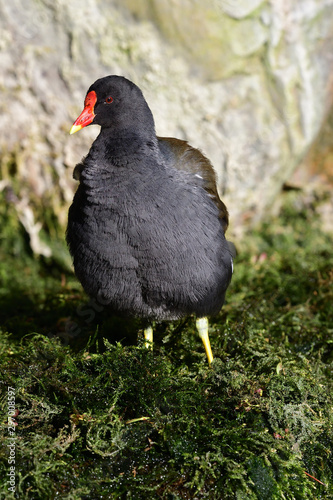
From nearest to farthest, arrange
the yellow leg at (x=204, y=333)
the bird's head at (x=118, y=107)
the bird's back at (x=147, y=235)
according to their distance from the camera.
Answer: the bird's back at (x=147, y=235), the bird's head at (x=118, y=107), the yellow leg at (x=204, y=333)

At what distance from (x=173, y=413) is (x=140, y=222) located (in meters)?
1.05

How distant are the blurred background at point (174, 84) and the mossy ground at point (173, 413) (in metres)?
1.91

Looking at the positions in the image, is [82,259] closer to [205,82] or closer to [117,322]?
[117,322]

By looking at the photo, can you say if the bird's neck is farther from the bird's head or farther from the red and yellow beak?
the red and yellow beak

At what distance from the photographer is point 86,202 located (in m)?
2.73

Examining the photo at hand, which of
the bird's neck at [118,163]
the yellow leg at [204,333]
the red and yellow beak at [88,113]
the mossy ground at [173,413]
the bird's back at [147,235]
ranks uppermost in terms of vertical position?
the red and yellow beak at [88,113]

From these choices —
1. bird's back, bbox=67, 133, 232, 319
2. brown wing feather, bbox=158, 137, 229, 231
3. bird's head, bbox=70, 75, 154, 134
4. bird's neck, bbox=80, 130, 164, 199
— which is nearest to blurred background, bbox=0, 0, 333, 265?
brown wing feather, bbox=158, 137, 229, 231

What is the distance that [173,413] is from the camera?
2713mm

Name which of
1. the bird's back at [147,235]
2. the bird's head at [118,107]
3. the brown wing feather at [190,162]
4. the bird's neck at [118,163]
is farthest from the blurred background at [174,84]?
the bird's neck at [118,163]

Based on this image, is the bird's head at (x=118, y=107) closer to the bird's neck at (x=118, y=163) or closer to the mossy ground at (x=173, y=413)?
the bird's neck at (x=118, y=163)

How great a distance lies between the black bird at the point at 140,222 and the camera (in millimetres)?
2664

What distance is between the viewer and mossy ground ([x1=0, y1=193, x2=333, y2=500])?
8.05 ft

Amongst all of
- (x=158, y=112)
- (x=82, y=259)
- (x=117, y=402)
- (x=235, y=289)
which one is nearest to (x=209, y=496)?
(x=117, y=402)

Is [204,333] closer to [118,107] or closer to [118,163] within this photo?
[118,163]
